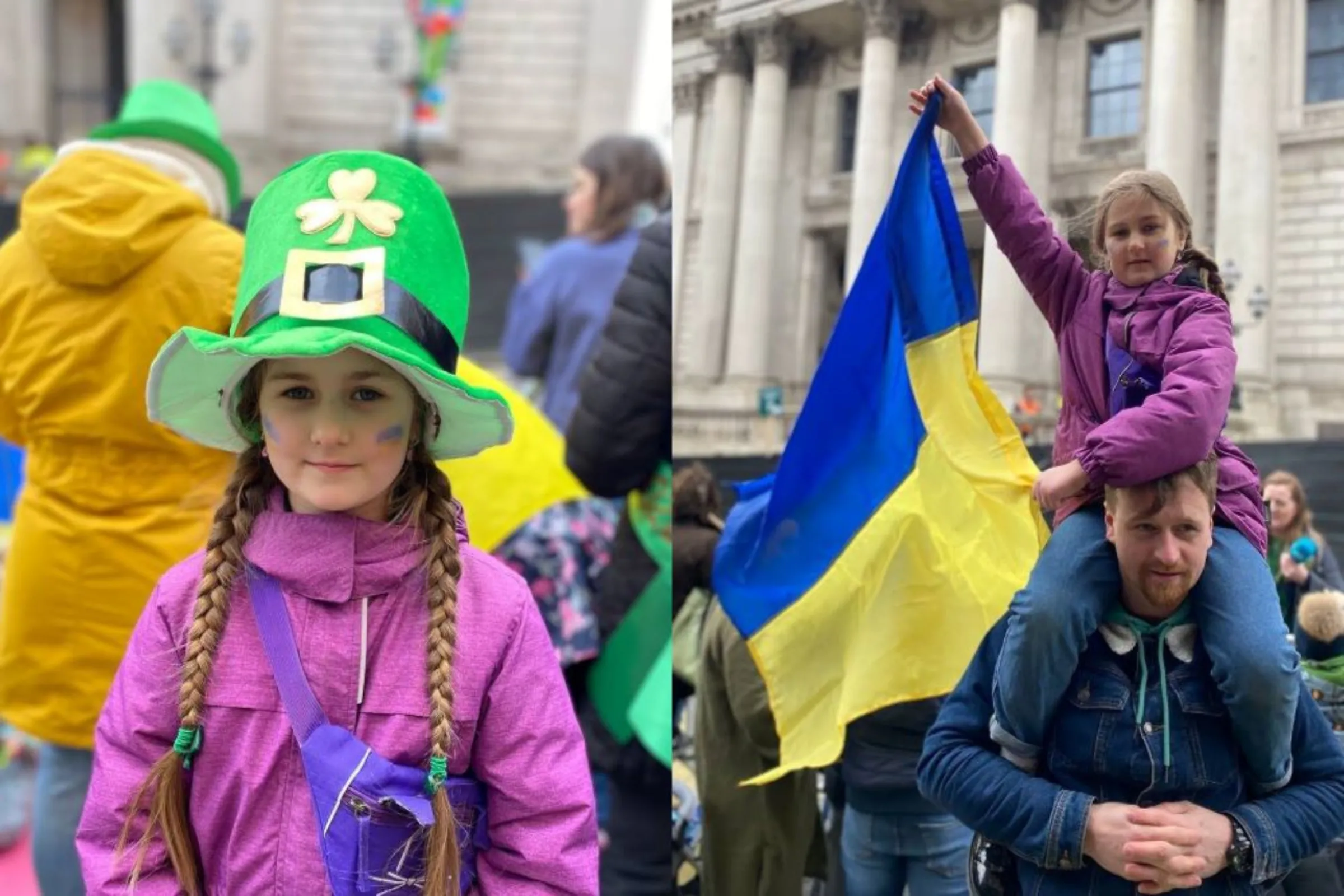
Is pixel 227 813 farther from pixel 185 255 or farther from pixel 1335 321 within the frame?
pixel 1335 321

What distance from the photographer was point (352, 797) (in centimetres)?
142

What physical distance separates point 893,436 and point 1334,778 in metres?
0.83

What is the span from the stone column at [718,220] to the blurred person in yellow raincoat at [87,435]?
88cm

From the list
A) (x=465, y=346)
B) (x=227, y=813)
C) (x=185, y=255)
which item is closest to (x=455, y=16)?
(x=465, y=346)

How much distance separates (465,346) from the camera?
939 centimetres

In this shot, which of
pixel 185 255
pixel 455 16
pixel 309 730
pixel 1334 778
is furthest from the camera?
pixel 455 16

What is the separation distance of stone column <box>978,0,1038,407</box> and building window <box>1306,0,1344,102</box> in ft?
1.32

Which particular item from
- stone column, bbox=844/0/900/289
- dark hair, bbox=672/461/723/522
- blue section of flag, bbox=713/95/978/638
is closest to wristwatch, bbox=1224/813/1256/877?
blue section of flag, bbox=713/95/978/638

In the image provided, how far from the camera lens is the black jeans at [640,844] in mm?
2775

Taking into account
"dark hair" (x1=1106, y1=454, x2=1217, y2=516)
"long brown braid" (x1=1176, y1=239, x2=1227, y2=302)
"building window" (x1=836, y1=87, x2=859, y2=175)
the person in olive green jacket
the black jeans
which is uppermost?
"building window" (x1=836, y1=87, x2=859, y2=175)

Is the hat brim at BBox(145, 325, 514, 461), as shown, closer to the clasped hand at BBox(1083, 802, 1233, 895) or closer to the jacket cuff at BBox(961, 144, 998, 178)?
the jacket cuff at BBox(961, 144, 998, 178)

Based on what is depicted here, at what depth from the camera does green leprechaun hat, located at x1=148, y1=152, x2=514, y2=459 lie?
4.89 ft

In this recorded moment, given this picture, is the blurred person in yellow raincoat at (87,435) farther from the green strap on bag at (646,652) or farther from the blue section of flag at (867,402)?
the blue section of flag at (867,402)

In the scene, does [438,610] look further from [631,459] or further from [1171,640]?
[631,459]
